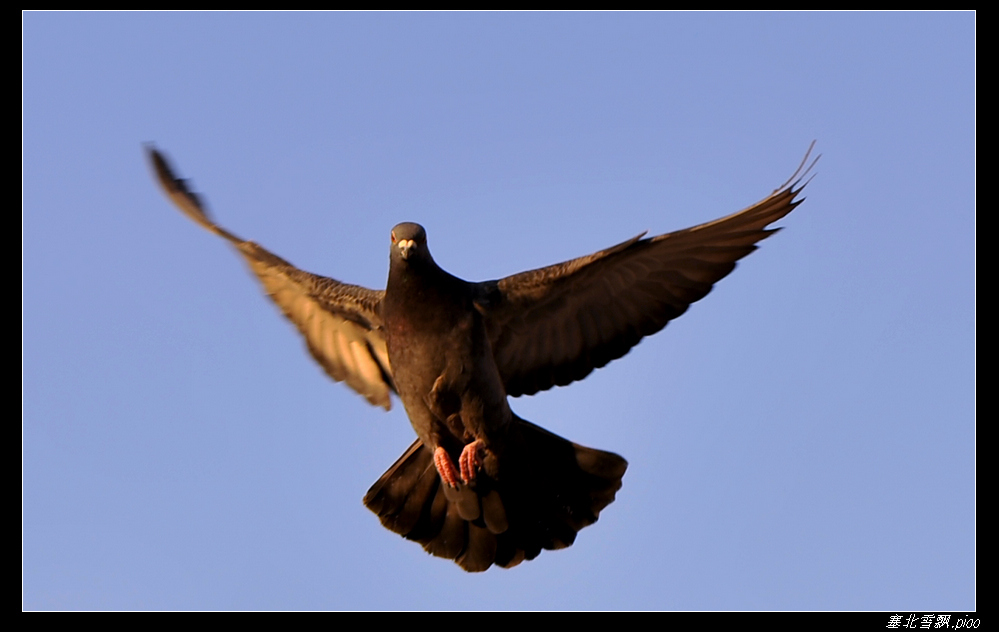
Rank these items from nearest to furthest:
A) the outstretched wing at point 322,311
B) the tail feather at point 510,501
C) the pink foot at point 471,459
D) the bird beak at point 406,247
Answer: the bird beak at point 406,247, the pink foot at point 471,459, the tail feather at point 510,501, the outstretched wing at point 322,311

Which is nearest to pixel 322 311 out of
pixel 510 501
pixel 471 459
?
pixel 471 459

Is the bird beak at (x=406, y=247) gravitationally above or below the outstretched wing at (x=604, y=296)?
above

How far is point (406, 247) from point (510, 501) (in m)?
2.26

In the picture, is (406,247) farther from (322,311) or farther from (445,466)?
(445,466)

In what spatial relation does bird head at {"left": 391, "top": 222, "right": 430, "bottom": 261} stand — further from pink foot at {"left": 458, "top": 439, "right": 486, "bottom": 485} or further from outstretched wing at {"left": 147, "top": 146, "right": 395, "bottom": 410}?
pink foot at {"left": 458, "top": 439, "right": 486, "bottom": 485}

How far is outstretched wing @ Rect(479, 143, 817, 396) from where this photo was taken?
9195 millimetres

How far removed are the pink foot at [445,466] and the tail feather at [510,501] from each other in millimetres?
193

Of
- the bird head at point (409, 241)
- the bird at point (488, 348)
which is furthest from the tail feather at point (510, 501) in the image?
the bird head at point (409, 241)

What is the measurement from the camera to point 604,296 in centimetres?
971

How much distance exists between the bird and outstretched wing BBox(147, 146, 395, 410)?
12mm

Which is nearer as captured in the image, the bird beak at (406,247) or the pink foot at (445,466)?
the bird beak at (406,247)

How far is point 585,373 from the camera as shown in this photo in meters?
10.0

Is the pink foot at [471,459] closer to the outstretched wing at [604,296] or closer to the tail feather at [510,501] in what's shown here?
the tail feather at [510,501]

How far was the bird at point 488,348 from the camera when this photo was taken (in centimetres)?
914
